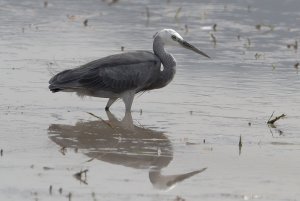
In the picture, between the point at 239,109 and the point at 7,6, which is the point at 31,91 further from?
the point at 7,6

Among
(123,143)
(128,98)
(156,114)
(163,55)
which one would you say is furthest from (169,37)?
(123,143)

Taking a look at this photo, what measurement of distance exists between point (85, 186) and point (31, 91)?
4.18 meters

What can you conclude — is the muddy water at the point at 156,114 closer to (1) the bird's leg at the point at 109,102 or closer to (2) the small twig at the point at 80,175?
(2) the small twig at the point at 80,175

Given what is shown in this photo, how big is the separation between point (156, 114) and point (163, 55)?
34.4 inches

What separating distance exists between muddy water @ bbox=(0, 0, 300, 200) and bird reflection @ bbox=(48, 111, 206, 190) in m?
0.01

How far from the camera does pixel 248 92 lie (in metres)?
12.0

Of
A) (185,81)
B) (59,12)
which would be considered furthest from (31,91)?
(59,12)

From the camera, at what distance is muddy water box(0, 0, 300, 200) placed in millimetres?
7898

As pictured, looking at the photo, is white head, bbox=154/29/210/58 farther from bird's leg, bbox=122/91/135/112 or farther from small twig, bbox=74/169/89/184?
small twig, bbox=74/169/89/184

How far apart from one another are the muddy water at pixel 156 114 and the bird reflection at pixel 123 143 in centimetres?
1

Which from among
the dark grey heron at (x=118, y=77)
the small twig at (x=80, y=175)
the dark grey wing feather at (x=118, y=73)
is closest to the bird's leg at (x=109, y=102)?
the dark grey heron at (x=118, y=77)

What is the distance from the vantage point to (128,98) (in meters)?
11.0

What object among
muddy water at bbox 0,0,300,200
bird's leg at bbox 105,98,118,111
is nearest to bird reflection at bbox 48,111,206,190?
muddy water at bbox 0,0,300,200

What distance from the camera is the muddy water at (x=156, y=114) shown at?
7.90m
